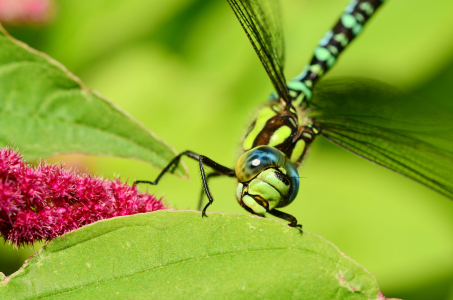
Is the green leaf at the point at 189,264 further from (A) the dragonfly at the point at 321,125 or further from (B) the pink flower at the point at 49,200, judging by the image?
(A) the dragonfly at the point at 321,125

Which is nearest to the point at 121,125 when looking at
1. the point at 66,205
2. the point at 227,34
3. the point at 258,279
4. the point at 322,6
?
the point at 66,205

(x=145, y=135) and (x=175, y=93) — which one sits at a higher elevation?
(x=145, y=135)

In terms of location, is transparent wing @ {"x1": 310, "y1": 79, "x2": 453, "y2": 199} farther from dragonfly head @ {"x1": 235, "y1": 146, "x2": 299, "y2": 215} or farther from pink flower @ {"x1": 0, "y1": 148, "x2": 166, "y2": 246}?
pink flower @ {"x1": 0, "y1": 148, "x2": 166, "y2": 246}

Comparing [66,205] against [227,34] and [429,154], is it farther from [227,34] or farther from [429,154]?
[227,34]

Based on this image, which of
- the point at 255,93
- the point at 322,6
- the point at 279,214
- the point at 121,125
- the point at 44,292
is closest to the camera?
the point at 44,292

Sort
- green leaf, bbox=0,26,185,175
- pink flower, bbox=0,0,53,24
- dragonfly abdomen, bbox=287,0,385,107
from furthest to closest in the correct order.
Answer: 1. dragonfly abdomen, bbox=287,0,385,107
2. pink flower, bbox=0,0,53,24
3. green leaf, bbox=0,26,185,175

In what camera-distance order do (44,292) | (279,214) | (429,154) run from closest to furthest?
(44,292)
(279,214)
(429,154)

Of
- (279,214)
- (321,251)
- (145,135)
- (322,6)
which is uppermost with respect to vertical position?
Result: (322,6)

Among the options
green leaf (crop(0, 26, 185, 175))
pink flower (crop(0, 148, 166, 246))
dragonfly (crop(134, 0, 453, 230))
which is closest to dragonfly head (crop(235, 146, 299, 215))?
dragonfly (crop(134, 0, 453, 230))
